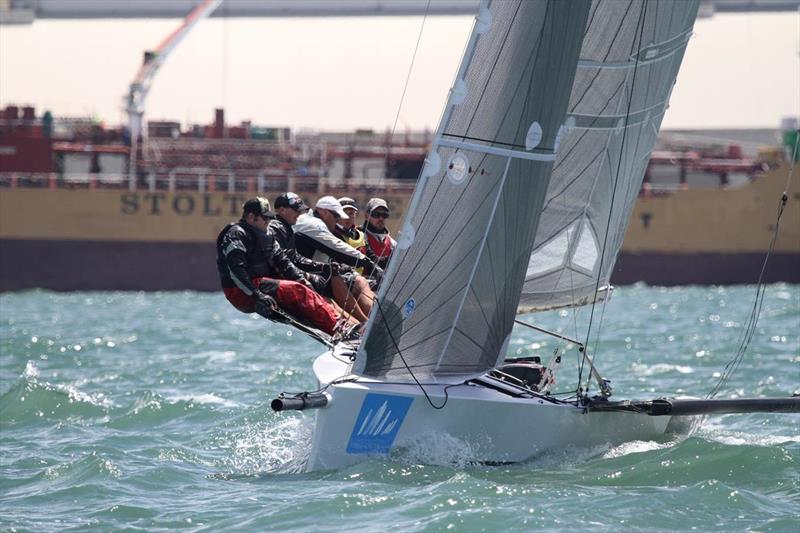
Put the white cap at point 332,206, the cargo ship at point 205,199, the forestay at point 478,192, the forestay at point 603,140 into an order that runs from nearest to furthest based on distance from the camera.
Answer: the forestay at point 478,192 → the forestay at point 603,140 → the white cap at point 332,206 → the cargo ship at point 205,199

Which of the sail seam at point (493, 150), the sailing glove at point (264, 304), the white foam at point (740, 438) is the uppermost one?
the sail seam at point (493, 150)

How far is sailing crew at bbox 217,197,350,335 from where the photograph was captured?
8.39 m

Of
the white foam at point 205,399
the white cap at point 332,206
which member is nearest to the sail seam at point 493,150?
the white cap at point 332,206

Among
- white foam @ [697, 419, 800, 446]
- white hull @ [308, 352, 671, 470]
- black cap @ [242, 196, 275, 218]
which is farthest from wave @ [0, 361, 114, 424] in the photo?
white foam @ [697, 419, 800, 446]

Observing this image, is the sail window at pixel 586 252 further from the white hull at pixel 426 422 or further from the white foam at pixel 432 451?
the white foam at pixel 432 451

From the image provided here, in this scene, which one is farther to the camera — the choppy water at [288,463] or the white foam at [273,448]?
the white foam at [273,448]

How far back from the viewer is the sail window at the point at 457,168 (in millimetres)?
7598

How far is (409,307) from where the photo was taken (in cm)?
771

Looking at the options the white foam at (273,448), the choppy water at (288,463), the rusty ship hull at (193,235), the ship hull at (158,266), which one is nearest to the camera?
the choppy water at (288,463)

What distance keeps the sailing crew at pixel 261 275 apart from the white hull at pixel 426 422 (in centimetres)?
74

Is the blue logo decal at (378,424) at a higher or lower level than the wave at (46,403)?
higher

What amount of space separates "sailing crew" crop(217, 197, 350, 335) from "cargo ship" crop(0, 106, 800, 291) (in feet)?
70.2

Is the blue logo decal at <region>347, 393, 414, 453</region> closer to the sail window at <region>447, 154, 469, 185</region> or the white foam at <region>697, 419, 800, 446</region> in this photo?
the sail window at <region>447, 154, 469, 185</region>

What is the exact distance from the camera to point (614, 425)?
8.27m
